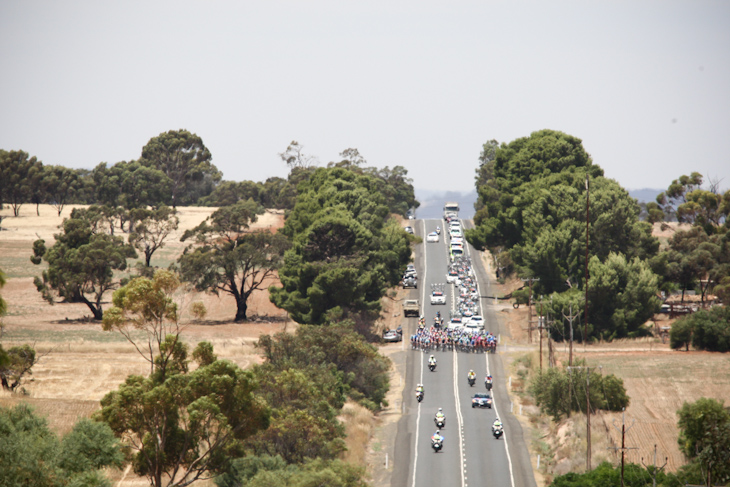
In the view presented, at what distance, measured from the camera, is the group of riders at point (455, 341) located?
83.5 m

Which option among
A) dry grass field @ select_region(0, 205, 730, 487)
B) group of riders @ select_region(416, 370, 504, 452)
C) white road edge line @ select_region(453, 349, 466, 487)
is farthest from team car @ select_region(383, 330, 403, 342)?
group of riders @ select_region(416, 370, 504, 452)

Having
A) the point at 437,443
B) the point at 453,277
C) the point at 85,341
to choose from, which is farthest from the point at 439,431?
the point at 453,277

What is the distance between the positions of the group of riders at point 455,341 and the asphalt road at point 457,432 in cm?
118

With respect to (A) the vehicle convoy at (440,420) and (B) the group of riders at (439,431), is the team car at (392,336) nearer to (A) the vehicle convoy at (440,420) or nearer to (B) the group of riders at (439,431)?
(B) the group of riders at (439,431)

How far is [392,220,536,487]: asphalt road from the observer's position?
2064 inches

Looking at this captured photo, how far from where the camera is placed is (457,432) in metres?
60.8

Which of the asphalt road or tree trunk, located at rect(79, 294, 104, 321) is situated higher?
tree trunk, located at rect(79, 294, 104, 321)

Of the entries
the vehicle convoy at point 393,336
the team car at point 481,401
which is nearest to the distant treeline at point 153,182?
the vehicle convoy at point 393,336

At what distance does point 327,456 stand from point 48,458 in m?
20.3

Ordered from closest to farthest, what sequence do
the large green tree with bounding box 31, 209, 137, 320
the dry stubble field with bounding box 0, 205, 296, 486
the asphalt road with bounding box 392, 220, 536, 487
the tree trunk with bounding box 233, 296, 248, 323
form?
1. the asphalt road with bounding box 392, 220, 536, 487
2. the dry stubble field with bounding box 0, 205, 296, 486
3. the large green tree with bounding box 31, 209, 137, 320
4. the tree trunk with bounding box 233, 296, 248, 323

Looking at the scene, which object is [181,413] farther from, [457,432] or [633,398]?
[633,398]

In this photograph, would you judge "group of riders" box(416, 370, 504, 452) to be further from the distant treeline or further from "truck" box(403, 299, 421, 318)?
the distant treeline

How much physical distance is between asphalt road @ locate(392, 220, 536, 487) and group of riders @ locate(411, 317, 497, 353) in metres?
1.18

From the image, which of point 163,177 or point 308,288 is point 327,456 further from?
point 163,177
